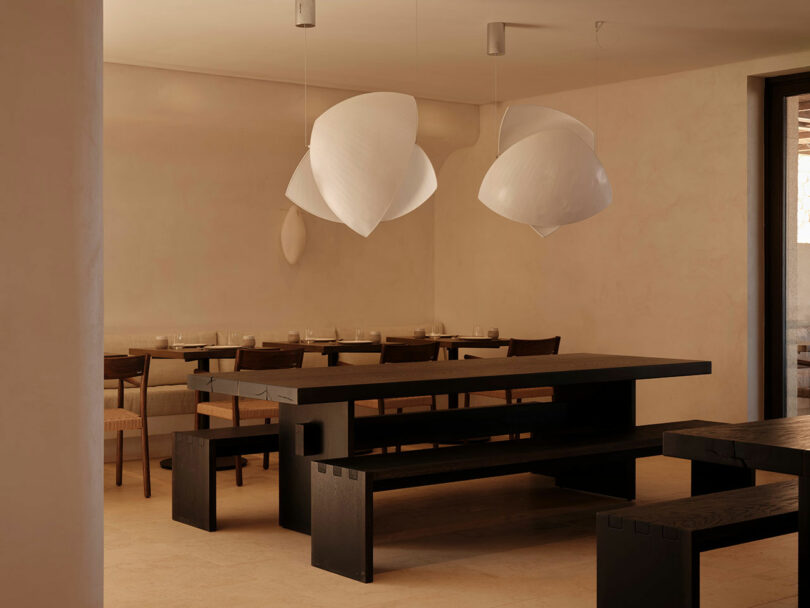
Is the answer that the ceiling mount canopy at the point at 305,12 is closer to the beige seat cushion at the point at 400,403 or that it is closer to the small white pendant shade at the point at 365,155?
the small white pendant shade at the point at 365,155

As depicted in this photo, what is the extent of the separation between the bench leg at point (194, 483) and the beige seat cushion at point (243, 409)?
3.40ft

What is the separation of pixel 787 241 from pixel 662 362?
7.17ft

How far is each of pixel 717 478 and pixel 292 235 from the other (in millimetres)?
4384

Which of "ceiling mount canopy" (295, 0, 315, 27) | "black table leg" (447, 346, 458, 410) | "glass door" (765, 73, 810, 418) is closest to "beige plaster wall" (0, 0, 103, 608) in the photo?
"ceiling mount canopy" (295, 0, 315, 27)

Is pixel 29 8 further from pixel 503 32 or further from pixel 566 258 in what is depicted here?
pixel 566 258

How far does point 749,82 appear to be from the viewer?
7.34 m

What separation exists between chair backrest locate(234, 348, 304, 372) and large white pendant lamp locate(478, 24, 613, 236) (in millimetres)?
1717

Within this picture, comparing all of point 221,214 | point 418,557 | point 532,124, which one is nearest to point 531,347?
point 532,124

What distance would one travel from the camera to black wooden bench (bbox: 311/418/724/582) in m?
4.24

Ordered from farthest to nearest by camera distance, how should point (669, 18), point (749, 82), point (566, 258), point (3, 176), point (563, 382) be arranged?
1. point (566, 258)
2. point (749, 82)
3. point (669, 18)
4. point (563, 382)
5. point (3, 176)

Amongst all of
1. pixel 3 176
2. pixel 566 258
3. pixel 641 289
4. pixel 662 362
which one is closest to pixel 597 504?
pixel 662 362

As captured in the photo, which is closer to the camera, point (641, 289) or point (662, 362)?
point (662, 362)

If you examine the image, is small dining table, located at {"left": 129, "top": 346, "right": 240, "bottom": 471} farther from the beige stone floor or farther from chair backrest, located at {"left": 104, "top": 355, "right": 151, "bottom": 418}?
the beige stone floor

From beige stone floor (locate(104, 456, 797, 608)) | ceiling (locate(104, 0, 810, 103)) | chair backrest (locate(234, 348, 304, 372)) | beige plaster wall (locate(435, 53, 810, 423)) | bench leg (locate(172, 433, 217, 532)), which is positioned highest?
ceiling (locate(104, 0, 810, 103))
